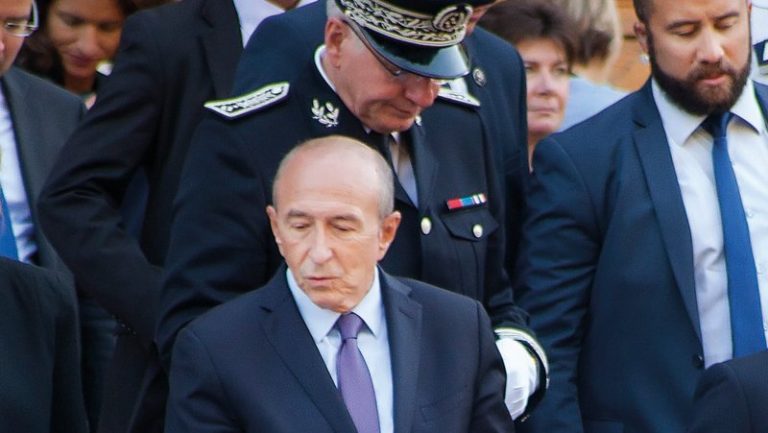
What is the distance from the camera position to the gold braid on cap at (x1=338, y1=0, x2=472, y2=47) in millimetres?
5238

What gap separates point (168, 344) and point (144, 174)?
87 centimetres

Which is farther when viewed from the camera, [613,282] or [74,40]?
[74,40]

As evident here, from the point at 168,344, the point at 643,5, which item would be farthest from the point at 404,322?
the point at 643,5

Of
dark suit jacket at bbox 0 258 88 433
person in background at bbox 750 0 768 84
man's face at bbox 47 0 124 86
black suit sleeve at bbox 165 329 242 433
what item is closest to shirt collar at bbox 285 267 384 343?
black suit sleeve at bbox 165 329 242 433

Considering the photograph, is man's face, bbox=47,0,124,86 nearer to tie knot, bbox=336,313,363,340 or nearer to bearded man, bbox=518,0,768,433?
bearded man, bbox=518,0,768,433

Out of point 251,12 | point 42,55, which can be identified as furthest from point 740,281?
point 42,55

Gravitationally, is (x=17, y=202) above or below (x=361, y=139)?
below

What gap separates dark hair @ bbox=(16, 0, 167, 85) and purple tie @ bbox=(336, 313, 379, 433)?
2.65m

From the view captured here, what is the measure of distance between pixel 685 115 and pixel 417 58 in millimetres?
931

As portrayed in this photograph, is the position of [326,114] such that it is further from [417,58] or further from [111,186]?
[111,186]

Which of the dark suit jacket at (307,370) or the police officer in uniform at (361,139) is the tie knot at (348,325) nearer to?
the dark suit jacket at (307,370)

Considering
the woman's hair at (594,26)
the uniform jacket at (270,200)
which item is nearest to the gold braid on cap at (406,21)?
the uniform jacket at (270,200)

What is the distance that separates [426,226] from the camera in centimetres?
538

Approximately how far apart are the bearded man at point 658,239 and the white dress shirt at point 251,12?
2.66ft
